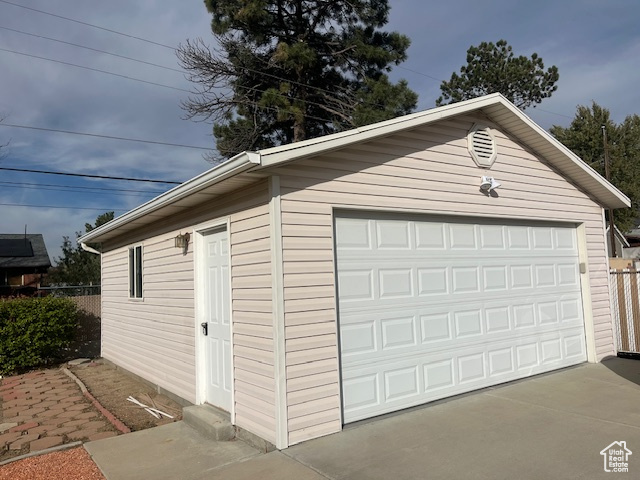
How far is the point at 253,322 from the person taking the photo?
15.7 ft

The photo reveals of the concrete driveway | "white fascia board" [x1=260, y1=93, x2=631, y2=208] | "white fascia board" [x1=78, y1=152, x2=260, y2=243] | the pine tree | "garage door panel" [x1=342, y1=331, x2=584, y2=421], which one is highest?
the pine tree

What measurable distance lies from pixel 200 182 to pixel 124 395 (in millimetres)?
4194

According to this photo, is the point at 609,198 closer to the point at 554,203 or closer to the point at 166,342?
the point at 554,203

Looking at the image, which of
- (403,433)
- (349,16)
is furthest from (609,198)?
(349,16)

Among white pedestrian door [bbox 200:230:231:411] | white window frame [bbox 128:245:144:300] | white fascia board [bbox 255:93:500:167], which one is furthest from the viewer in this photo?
white window frame [bbox 128:245:144:300]

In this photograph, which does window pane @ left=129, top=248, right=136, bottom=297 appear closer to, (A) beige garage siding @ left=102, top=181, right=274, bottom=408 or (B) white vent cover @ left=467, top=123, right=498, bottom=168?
(A) beige garage siding @ left=102, top=181, right=274, bottom=408

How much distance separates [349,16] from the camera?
16.2 m

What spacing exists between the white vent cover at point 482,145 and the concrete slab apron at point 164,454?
460cm

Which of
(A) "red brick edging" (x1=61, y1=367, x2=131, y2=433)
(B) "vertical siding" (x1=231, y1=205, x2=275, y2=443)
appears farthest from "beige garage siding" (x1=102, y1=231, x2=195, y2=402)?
(B) "vertical siding" (x1=231, y1=205, x2=275, y2=443)

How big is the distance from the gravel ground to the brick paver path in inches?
18.8

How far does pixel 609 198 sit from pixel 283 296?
6.47 m

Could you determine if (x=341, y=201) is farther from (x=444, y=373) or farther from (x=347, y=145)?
(x=444, y=373)

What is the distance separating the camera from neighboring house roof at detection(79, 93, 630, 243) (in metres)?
4.40

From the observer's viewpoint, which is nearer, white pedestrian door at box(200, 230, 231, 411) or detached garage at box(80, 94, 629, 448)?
detached garage at box(80, 94, 629, 448)
